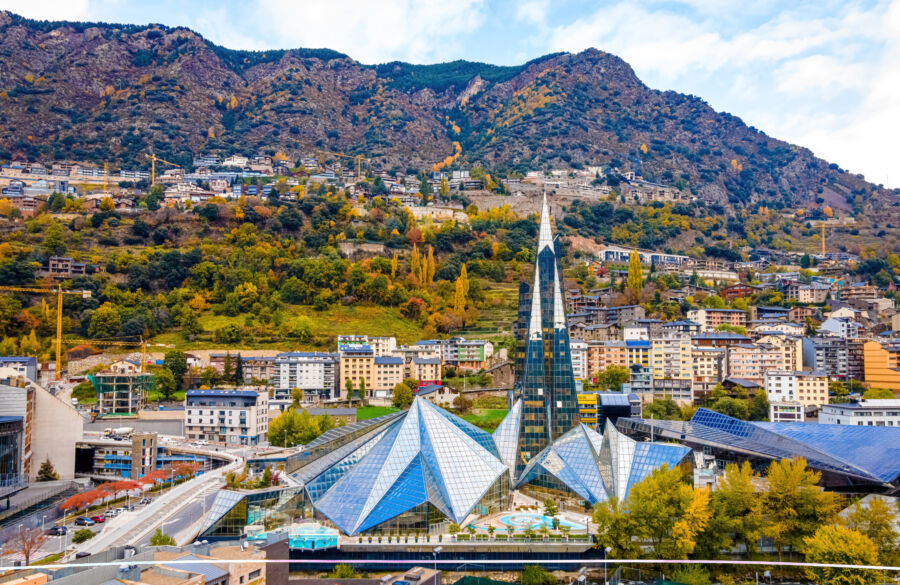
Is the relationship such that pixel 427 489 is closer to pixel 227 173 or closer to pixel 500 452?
pixel 500 452

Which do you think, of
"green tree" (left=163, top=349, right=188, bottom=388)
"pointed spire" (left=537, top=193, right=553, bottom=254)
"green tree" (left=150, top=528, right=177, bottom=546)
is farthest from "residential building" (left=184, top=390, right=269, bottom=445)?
"green tree" (left=150, top=528, right=177, bottom=546)

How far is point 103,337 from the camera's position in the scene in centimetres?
7969

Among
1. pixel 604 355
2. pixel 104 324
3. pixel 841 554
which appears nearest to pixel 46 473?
pixel 104 324

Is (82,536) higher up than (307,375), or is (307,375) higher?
(307,375)

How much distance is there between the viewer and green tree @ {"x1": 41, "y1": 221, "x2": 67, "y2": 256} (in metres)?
91.2

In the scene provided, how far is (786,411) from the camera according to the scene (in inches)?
2515

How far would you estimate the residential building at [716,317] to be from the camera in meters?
87.1

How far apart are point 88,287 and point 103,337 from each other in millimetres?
9230

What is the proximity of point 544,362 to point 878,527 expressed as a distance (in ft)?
71.4

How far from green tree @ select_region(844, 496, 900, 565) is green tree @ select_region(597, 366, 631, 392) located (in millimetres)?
36636

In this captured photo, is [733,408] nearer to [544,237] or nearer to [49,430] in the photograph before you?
[544,237]

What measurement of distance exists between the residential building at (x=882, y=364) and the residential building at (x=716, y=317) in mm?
15763

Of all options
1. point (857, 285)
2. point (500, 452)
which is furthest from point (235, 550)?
point (857, 285)

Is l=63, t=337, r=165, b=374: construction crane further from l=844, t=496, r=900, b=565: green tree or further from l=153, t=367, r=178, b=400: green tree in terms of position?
l=844, t=496, r=900, b=565: green tree
